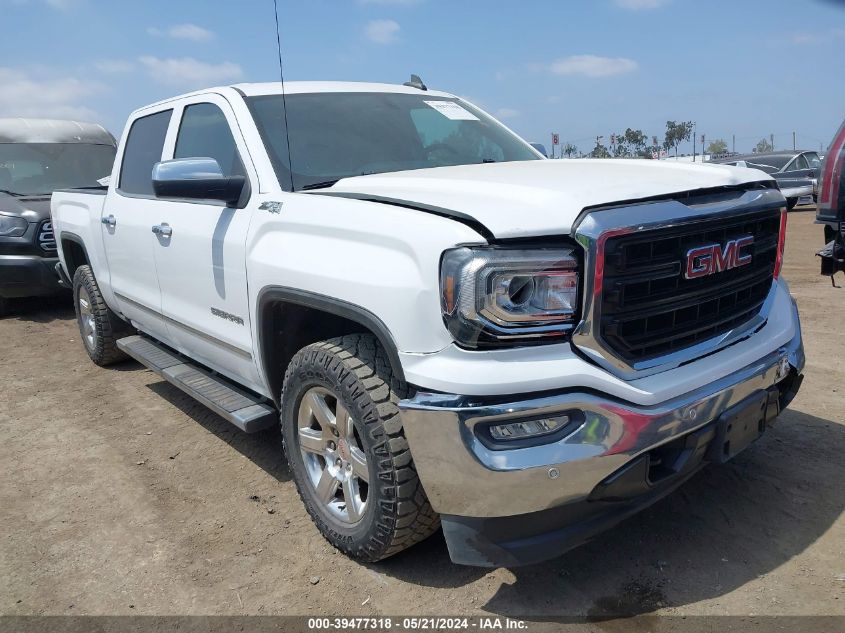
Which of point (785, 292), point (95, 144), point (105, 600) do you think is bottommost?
point (105, 600)

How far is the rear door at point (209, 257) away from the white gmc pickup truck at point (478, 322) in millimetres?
23

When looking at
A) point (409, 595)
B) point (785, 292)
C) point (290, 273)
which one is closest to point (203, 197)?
point (290, 273)

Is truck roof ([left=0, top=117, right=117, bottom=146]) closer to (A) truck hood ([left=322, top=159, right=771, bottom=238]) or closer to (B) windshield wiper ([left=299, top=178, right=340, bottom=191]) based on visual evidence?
(B) windshield wiper ([left=299, top=178, right=340, bottom=191])

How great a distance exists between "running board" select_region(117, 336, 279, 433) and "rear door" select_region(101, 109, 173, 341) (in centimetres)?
14

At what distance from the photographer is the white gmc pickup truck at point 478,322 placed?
217 cm

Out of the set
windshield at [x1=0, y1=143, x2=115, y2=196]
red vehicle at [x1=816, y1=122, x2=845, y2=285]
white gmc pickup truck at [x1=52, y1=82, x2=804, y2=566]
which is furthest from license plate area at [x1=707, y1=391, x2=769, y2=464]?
windshield at [x1=0, y1=143, x2=115, y2=196]

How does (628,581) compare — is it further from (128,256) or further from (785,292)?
Result: (128,256)

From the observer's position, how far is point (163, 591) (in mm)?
2785

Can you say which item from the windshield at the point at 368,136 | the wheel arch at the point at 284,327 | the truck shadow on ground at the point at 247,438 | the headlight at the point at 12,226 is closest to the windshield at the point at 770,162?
the windshield at the point at 368,136

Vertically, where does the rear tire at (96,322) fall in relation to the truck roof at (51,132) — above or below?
below

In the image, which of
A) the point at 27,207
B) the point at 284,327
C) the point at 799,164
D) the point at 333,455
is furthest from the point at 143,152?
the point at 799,164

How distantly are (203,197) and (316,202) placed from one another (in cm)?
69

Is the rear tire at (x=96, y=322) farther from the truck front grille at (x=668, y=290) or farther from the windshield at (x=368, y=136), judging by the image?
the truck front grille at (x=668, y=290)

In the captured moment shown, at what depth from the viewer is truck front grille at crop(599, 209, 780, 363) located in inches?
87.8
